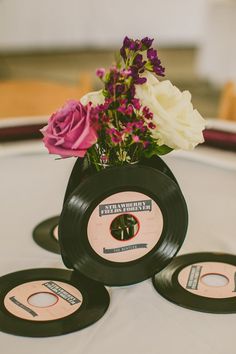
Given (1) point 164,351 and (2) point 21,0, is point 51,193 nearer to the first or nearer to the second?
(1) point 164,351

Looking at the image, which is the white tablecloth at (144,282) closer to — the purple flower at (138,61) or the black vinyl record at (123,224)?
the black vinyl record at (123,224)

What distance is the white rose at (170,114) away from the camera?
860 mm

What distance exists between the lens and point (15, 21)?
7645 millimetres

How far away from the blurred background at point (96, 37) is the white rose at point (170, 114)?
219 inches

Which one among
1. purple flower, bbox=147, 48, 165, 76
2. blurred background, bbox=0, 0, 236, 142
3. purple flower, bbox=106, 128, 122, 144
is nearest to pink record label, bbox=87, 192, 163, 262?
purple flower, bbox=106, 128, 122, 144

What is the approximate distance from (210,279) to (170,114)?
35 centimetres

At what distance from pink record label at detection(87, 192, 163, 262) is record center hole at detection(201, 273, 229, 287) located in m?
0.14

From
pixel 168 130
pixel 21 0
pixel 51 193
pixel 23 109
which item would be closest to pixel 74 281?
pixel 168 130

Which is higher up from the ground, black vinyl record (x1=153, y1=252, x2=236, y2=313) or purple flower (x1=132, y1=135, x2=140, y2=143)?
purple flower (x1=132, y1=135, x2=140, y2=143)

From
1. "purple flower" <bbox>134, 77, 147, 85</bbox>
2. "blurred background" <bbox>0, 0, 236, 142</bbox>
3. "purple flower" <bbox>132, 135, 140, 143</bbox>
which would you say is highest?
"purple flower" <bbox>134, 77, 147, 85</bbox>

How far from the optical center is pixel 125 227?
958mm

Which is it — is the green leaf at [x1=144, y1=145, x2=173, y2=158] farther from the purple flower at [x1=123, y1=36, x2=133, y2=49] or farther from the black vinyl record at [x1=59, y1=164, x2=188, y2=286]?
the purple flower at [x1=123, y1=36, x2=133, y2=49]

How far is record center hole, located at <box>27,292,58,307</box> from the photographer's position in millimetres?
916

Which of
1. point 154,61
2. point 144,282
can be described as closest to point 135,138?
point 154,61
